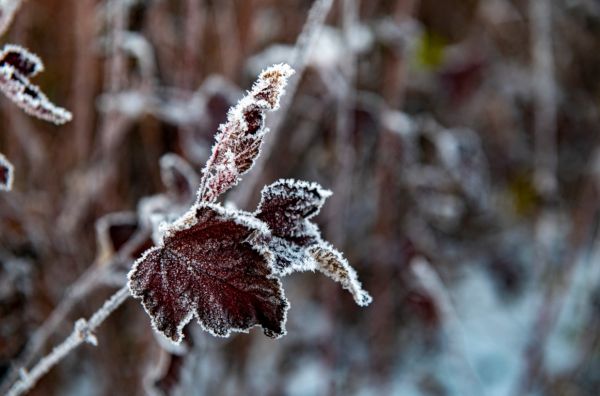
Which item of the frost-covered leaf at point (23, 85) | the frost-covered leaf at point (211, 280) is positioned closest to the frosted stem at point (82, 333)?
the frost-covered leaf at point (211, 280)

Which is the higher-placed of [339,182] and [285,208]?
[339,182]

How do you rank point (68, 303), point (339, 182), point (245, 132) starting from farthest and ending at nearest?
point (339, 182)
point (68, 303)
point (245, 132)

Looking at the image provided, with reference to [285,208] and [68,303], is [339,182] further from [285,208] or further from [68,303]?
[285,208]

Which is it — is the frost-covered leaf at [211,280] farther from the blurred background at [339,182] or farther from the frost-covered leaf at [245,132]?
the blurred background at [339,182]

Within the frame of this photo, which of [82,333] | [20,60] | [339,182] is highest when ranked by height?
[339,182]

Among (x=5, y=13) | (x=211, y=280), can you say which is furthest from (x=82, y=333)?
(x=5, y=13)

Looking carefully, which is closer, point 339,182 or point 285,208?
point 285,208

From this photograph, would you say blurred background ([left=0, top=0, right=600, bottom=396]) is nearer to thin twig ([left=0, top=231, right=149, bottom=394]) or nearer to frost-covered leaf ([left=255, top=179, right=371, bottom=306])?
thin twig ([left=0, top=231, right=149, bottom=394])

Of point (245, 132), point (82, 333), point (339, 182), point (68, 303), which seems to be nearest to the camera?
point (245, 132)
